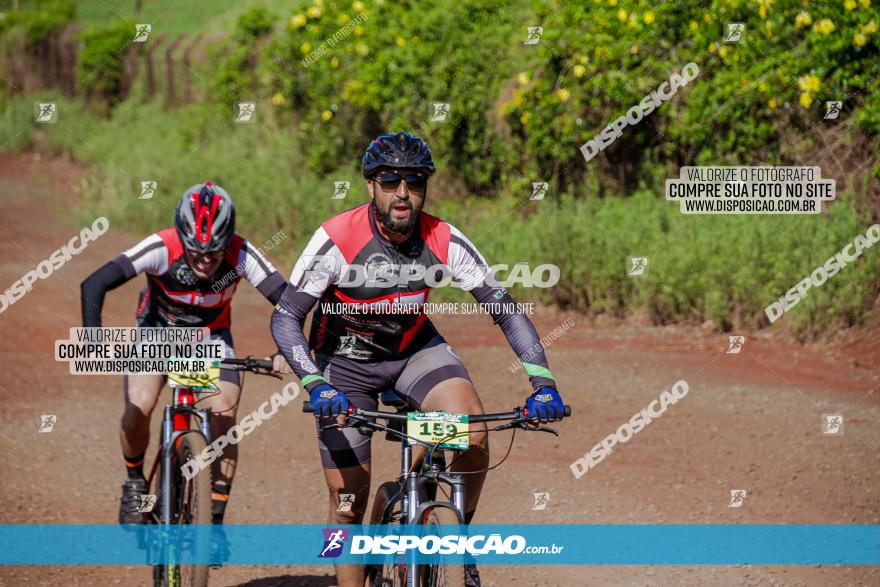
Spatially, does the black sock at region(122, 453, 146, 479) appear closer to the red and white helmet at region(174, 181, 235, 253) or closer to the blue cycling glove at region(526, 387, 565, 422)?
the red and white helmet at region(174, 181, 235, 253)

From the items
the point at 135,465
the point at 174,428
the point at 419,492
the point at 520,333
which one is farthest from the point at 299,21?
the point at 419,492

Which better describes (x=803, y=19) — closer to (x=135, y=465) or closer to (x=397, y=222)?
(x=397, y=222)

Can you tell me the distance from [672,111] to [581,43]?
58.7 inches

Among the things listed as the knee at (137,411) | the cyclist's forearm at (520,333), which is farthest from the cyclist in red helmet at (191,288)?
the cyclist's forearm at (520,333)

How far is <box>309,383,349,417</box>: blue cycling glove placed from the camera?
4.92 m

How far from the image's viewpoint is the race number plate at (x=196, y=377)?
631 centimetres

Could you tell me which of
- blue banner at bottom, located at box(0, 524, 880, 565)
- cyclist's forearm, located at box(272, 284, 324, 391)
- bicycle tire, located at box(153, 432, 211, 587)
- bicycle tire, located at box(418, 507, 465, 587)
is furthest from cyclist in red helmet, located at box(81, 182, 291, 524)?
bicycle tire, located at box(418, 507, 465, 587)

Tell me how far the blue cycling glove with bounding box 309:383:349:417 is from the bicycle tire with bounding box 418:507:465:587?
23.4 inches

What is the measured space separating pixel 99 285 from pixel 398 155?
7.15ft

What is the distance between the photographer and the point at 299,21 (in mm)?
18453

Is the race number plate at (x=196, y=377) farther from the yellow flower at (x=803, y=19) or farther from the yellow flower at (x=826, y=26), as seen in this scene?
the yellow flower at (x=803, y=19)

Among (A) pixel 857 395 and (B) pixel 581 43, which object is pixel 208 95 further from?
(A) pixel 857 395

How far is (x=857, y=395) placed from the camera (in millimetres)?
10758

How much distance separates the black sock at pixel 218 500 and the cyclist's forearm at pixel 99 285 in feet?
4.08
